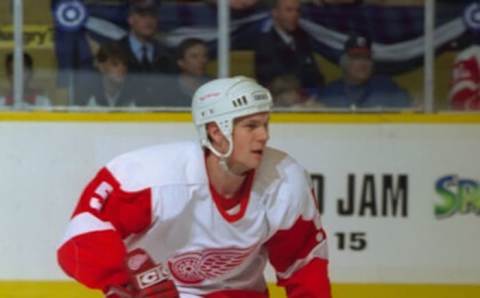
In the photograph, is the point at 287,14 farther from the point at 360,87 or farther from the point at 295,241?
the point at 295,241

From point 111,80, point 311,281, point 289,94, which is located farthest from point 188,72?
point 311,281

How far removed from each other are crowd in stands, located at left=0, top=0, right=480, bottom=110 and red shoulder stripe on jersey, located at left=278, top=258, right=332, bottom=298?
177 centimetres

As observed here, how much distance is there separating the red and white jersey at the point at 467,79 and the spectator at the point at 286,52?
56 centimetres

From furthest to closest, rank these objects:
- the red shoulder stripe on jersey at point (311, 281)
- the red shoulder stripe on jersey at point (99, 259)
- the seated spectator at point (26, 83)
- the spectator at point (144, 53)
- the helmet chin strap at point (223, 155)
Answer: the spectator at point (144, 53) → the seated spectator at point (26, 83) → the red shoulder stripe on jersey at point (311, 281) → the helmet chin strap at point (223, 155) → the red shoulder stripe on jersey at point (99, 259)

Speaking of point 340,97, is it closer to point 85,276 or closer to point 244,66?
point 244,66

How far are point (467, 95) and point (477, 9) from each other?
0.38 m

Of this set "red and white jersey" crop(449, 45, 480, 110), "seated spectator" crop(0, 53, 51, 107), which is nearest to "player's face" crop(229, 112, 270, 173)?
"seated spectator" crop(0, 53, 51, 107)

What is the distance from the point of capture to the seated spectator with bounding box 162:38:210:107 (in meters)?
5.08

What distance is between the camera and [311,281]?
11.0ft

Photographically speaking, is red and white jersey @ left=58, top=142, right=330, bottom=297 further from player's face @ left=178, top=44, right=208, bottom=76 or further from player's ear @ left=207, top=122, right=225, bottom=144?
player's face @ left=178, top=44, right=208, bottom=76

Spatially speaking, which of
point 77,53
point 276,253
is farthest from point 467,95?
point 276,253

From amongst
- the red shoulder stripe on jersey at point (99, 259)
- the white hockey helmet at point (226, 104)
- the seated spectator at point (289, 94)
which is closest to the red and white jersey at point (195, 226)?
the red shoulder stripe on jersey at point (99, 259)

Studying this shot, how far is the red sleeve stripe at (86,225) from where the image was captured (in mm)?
3150

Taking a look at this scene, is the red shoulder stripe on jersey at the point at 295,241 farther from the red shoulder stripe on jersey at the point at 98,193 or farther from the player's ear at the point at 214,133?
the red shoulder stripe on jersey at the point at 98,193
